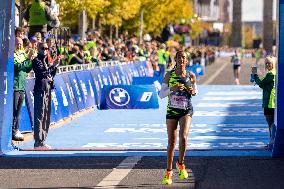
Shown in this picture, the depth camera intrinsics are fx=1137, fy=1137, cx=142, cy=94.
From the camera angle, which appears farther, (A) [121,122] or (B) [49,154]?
(A) [121,122]

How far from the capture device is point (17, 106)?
70.7ft

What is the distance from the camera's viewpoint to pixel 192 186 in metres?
14.6

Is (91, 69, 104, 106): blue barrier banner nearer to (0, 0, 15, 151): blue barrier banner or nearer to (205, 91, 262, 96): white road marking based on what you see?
(205, 91, 262, 96): white road marking

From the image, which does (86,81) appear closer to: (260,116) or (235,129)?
(260,116)

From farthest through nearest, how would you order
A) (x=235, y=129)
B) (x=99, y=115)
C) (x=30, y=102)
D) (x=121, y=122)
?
(x=99, y=115) → (x=121, y=122) → (x=235, y=129) → (x=30, y=102)

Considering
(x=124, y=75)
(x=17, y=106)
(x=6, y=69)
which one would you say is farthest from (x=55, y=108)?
(x=124, y=75)

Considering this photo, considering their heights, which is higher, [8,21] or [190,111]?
[8,21]

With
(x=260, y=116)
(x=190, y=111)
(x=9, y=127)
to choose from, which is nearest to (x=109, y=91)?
(x=260, y=116)

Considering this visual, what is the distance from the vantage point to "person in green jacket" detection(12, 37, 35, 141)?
20875mm

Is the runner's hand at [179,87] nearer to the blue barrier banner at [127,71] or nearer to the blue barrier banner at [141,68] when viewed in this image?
the blue barrier banner at [127,71]

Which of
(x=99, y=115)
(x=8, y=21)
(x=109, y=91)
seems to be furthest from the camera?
(x=109, y=91)

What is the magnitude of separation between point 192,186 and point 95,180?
151 cm

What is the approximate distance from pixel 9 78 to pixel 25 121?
12.6 feet

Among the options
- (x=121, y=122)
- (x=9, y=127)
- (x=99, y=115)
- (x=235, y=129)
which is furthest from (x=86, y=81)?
(x=9, y=127)
